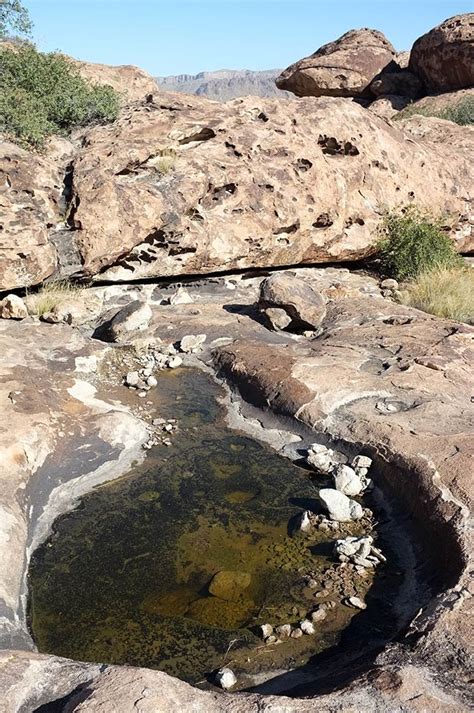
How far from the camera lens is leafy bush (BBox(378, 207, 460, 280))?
992 cm

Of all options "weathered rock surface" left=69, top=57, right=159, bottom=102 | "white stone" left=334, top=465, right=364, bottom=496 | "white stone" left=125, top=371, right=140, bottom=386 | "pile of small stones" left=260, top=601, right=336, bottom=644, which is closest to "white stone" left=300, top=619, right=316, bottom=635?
"pile of small stones" left=260, top=601, right=336, bottom=644

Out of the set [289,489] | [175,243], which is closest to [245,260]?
[175,243]

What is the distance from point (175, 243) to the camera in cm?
873

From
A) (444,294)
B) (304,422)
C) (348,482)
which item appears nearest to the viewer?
(348,482)

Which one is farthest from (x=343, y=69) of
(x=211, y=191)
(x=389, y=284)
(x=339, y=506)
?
(x=339, y=506)

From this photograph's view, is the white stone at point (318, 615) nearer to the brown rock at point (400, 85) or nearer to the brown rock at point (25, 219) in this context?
the brown rock at point (25, 219)

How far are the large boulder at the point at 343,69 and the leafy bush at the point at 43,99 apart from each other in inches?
664

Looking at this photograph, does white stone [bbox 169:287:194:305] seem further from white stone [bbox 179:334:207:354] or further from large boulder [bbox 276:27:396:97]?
large boulder [bbox 276:27:396:97]

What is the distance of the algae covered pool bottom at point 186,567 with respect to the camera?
3.80 meters

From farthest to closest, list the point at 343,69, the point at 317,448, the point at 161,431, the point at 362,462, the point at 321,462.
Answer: the point at 343,69, the point at 161,431, the point at 317,448, the point at 321,462, the point at 362,462

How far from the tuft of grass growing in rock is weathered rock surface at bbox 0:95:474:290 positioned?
0.51 ft

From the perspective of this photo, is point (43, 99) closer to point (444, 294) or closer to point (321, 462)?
point (444, 294)

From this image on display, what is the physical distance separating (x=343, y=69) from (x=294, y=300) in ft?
66.9

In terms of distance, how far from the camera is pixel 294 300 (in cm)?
785
